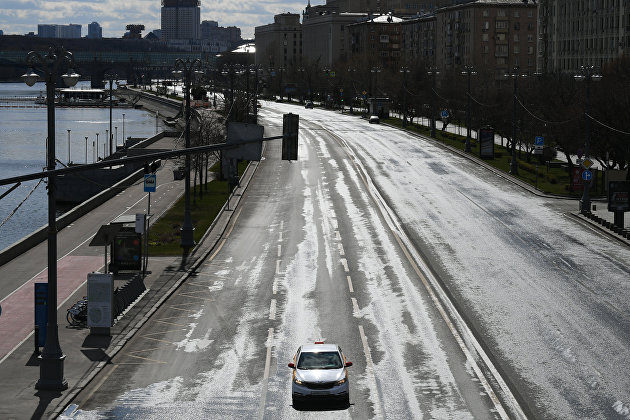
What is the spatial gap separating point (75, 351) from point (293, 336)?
24.8ft

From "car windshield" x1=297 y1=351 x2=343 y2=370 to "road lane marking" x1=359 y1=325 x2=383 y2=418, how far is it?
4.87ft

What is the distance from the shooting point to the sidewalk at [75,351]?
1057 inches

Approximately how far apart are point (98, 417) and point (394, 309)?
50.7ft

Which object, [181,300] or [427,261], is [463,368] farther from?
[427,261]

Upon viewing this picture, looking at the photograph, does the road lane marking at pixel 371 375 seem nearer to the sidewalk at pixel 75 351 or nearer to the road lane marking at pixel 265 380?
the road lane marking at pixel 265 380

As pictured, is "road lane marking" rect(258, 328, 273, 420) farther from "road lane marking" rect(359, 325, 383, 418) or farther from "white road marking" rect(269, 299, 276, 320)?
"road lane marking" rect(359, 325, 383, 418)

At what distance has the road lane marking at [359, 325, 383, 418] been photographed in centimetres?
2650

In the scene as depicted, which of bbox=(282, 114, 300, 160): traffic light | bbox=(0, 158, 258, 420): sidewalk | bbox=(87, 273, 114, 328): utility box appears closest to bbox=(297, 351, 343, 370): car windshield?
bbox=(0, 158, 258, 420): sidewalk

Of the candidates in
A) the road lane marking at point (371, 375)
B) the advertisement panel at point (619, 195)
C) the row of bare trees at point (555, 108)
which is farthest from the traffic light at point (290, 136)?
the row of bare trees at point (555, 108)

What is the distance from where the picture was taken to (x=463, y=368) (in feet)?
100

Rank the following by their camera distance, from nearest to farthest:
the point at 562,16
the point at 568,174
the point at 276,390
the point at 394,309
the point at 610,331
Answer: the point at 276,390, the point at 610,331, the point at 394,309, the point at 568,174, the point at 562,16

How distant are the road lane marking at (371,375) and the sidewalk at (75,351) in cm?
836

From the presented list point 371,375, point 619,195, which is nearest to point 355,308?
point 371,375

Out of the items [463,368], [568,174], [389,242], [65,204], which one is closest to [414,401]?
[463,368]
